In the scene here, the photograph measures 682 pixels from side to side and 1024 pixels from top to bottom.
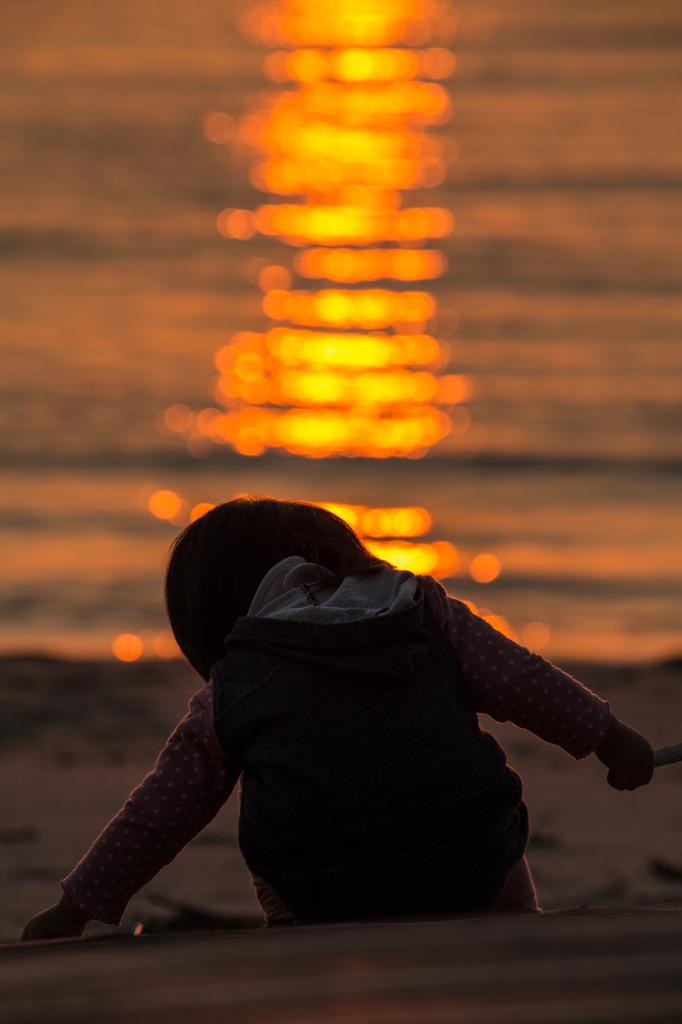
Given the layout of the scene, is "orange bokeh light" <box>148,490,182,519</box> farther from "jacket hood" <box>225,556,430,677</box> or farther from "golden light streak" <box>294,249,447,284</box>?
"jacket hood" <box>225,556,430,677</box>

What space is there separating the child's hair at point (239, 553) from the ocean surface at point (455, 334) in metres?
5.45

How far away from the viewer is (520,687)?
214cm

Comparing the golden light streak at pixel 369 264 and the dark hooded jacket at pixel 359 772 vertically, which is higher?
the golden light streak at pixel 369 264

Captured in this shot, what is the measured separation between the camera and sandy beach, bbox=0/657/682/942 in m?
3.73

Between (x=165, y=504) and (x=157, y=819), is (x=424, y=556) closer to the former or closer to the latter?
(x=165, y=504)

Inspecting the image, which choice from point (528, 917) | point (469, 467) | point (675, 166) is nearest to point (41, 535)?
point (469, 467)

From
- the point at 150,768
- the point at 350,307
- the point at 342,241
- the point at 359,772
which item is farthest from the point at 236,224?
the point at 359,772

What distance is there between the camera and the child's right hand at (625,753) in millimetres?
2199

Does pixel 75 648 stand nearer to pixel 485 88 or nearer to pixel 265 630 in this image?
pixel 265 630

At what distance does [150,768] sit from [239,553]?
308 centimetres

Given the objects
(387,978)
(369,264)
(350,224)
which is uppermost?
(350,224)

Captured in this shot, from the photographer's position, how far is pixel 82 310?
1593cm

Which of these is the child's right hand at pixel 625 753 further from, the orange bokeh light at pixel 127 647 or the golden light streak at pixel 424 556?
the golden light streak at pixel 424 556

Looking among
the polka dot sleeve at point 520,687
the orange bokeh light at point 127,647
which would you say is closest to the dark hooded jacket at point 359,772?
the polka dot sleeve at point 520,687
